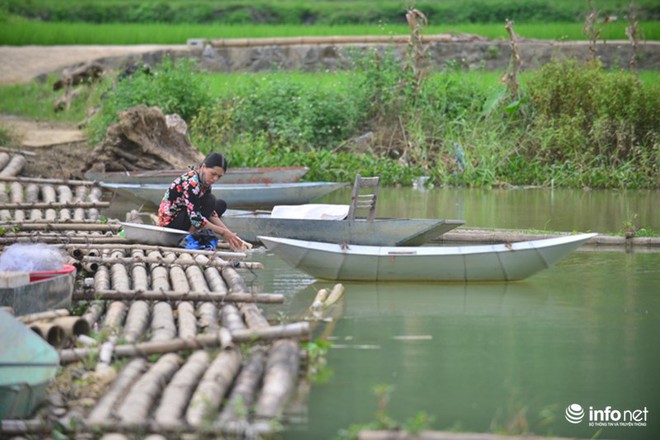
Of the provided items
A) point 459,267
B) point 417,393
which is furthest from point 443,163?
point 417,393

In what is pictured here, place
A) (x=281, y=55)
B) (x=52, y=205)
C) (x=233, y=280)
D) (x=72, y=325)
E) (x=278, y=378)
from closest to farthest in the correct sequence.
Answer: (x=278, y=378)
(x=72, y=325)
(x=233, y=280)
(x=52, y=205)
(x=281, y=55)

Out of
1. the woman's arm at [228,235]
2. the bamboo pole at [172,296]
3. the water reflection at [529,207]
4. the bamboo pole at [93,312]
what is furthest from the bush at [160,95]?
the bamboo pole at [93,312]

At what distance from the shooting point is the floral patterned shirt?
8.06 metres

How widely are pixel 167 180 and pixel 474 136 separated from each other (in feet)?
15.5

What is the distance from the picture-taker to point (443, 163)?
1445cm

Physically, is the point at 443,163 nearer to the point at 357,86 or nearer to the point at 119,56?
the point at 357,86

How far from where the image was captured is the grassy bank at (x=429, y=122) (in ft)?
46.1

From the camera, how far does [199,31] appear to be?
2256cm

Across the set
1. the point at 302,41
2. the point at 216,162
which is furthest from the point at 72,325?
the point at 302,41

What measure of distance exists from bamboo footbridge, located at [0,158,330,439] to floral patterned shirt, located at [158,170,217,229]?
15.2 inches

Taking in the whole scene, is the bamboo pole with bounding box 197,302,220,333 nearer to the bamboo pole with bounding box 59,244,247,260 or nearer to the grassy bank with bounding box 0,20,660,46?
the bamboo pole with bounding box 59,244,247,260

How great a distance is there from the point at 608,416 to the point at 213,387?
6.20ft

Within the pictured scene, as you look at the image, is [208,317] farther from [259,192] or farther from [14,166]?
[14,166]

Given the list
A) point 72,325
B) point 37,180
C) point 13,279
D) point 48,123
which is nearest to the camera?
point 72,325
